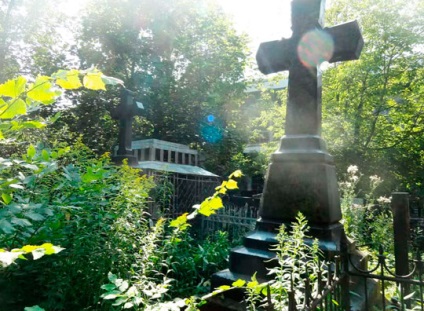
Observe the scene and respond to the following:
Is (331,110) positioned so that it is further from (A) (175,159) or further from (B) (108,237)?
(B) (108,237)

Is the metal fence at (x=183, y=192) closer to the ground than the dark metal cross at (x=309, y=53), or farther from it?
closer to the ground

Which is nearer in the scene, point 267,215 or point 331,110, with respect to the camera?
point 267,215

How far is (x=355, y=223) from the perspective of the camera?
210 inches

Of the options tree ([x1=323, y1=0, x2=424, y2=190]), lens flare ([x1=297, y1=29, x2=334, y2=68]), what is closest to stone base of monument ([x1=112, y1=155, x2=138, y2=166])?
lens flare ([x1=297, y1=29, x2=334, y2=68])

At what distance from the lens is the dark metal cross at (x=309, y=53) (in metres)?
3.56

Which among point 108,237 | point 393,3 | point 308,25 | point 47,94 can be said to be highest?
point 393,3

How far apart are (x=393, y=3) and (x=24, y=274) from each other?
14592 millimetres

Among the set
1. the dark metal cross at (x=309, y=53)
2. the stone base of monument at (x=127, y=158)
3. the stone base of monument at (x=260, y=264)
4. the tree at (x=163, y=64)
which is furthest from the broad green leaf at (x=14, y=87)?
the tree at (x=163, y=64)

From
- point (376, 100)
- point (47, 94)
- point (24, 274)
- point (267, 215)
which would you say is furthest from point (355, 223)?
point (376, 100)

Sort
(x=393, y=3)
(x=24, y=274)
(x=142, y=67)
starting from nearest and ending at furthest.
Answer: (x=24, y=274), (x=393, y=3), (x=142, y=67)

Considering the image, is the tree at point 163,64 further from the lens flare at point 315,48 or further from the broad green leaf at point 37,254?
the broad green leaf at point 37,254

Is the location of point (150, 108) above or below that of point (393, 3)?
below

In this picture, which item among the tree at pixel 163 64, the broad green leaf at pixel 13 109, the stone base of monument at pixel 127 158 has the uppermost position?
the tree at pixel 163 64

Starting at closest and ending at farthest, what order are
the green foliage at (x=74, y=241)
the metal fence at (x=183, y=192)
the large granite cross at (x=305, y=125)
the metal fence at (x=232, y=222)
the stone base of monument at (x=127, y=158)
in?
the green foliage at (x=74, y=241)
the large granite cross at (x=305, y=125)
the stone base of monument at (x=127, y=158)
the metal fence at (x=232, y=222)
the metal fence at (x=183, y=192)
